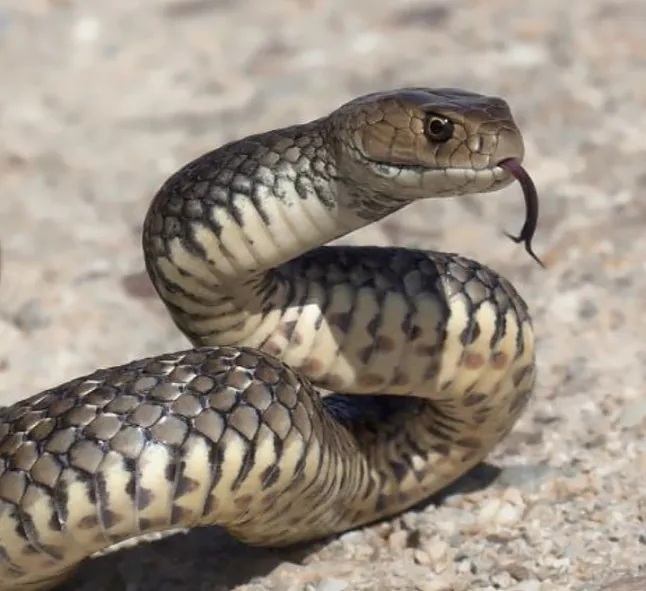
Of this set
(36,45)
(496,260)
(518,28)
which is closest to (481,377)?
(496,260)

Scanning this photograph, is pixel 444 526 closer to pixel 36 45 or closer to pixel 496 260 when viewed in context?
pixel 496 260

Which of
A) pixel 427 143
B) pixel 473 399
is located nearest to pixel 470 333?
pixel 473 399

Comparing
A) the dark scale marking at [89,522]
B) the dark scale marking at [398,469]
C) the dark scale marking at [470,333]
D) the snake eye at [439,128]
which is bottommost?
the dark scale marking at [398,469]

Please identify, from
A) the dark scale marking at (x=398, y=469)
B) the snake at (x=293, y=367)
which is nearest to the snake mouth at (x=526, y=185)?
the snake at (x=293, y=367)

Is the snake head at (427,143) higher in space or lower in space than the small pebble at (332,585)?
higher

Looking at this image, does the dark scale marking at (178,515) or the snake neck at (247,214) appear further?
the snake neck at (247,214)

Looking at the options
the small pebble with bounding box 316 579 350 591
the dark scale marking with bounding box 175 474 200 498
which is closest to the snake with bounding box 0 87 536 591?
the dark scale marking with bounding box 175 474 200 498

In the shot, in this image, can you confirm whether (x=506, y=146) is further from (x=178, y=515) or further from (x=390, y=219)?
(x=390, y=219)

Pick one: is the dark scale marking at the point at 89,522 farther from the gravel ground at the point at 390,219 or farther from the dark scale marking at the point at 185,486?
the gravel ground at the point at 390,219
